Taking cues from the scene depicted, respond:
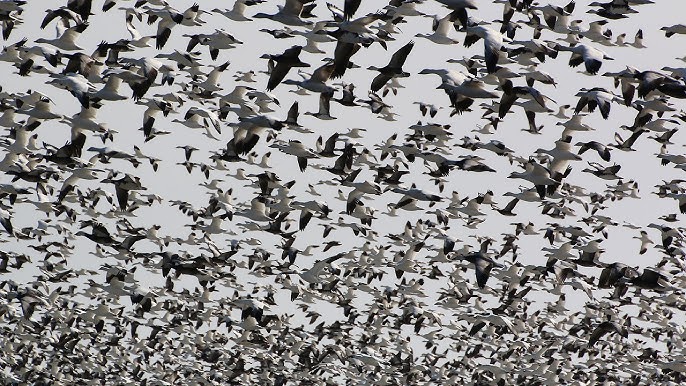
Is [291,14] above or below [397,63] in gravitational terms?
above

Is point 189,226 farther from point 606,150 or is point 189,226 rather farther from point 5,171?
point 606,150

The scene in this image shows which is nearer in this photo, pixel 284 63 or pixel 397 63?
pixel 284 63

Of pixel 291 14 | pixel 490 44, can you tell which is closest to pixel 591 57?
pixel 490 44

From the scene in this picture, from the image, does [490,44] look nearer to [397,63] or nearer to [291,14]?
[397,63]

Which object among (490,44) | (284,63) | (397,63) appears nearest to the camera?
(490,44)

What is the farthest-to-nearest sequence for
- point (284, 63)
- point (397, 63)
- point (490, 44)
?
point (397, 63), point (284, 63), point (490, 44)

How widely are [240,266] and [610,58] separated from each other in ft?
62.6

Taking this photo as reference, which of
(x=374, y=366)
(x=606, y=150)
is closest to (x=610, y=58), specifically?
(x=606, y=150)

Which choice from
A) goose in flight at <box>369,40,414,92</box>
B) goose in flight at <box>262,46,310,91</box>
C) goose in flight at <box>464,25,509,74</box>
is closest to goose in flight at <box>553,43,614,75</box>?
goose in flight at <box>464,25,509,74</box>

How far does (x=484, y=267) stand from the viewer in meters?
24.9

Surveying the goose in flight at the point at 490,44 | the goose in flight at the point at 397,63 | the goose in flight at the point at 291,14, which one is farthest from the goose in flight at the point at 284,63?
the goose in flight at the point at 490,44

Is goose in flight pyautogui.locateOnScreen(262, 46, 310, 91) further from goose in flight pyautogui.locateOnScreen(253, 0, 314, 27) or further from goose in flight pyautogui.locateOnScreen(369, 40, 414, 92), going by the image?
goose in flight pyautogui.locateOnScreen(369, 40, 414, 92)

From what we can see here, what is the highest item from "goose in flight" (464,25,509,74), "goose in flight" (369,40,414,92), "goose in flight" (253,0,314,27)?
"goose in flight" (464,25,509,74)

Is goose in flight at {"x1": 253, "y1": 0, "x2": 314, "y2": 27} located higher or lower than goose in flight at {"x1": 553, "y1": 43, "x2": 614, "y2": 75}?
higher
